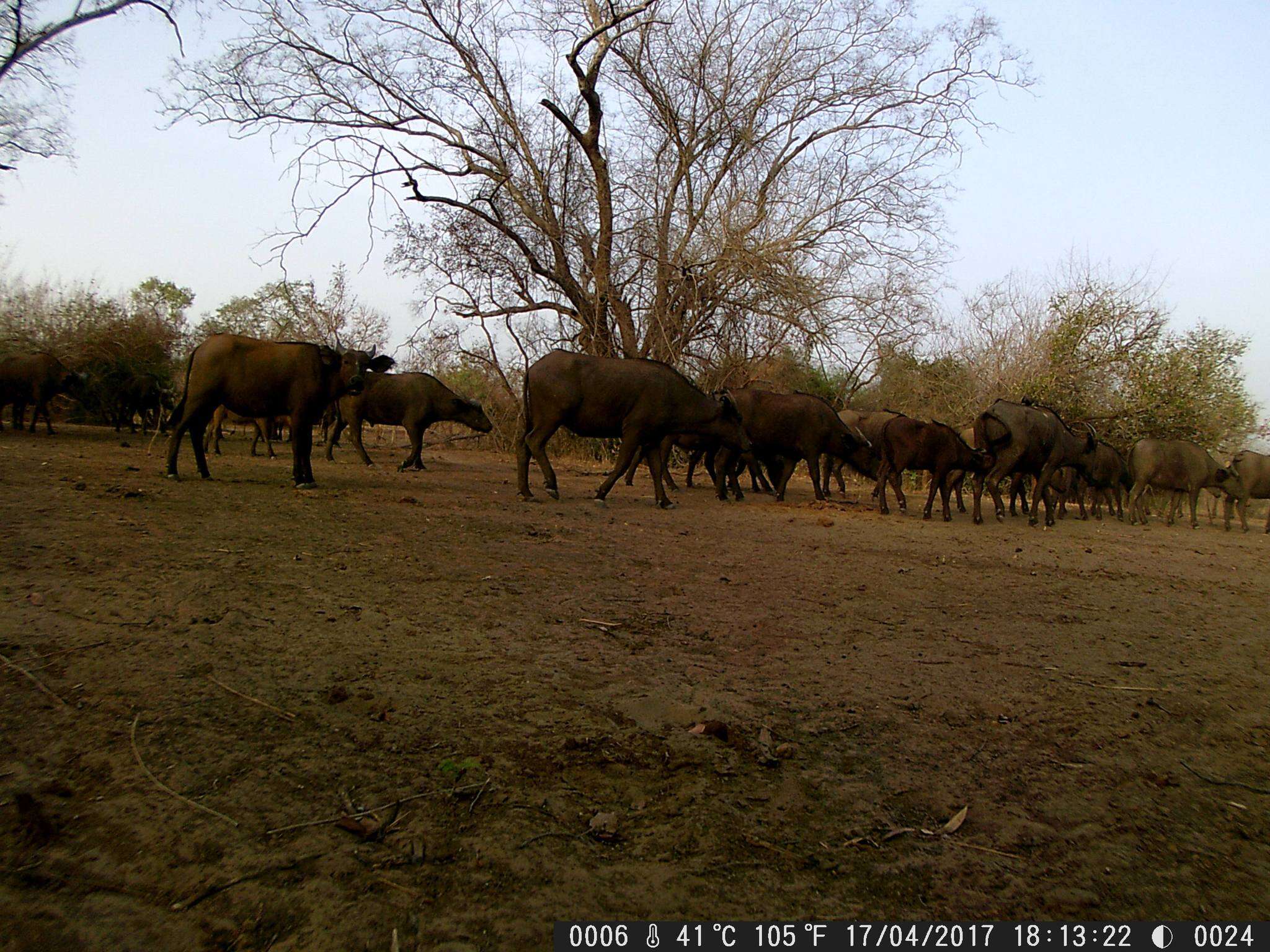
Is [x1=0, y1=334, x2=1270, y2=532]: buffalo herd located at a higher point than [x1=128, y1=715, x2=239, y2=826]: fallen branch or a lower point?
higher

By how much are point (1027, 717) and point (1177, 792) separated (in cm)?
65

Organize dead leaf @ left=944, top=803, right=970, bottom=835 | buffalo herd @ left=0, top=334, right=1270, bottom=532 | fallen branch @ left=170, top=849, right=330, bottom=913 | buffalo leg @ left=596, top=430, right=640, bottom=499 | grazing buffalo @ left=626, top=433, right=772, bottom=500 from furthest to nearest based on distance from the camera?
grazing buffalo @ left=626, top=433, right=772, bottom=500
buffalo leg @ left=596, top=430, right=640, bottom=499
buffalo herd @ left=0, top=334, right=1270, bottom=532
dead leaf @ left=944, top=803, right=970, bottom=835
fallen branch @ left=170, top=849, right=330, bottom=913

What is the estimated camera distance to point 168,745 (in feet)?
7.94

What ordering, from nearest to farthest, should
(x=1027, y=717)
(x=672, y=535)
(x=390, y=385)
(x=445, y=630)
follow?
(x=1027, y=717)
(x=445, y=630)
(x=672, y=535)
(x=390, y=385)

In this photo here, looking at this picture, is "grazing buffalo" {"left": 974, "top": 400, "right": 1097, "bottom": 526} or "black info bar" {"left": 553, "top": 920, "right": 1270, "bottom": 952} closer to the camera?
"black info bar" {"left": 553, "top": 920, "right": 1270, "bottom": 952}

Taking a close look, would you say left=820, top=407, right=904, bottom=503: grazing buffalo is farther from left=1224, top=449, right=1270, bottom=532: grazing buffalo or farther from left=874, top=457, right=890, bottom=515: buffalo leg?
left=1224, top=449, right=1270, bottom=532: grazing buffalo

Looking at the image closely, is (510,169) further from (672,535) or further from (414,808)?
(414,808)

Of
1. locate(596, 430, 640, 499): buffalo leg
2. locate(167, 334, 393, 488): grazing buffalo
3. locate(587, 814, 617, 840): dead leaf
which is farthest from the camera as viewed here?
locate(596, 430, 640, 499): buffalo leg

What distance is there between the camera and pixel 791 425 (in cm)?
1301

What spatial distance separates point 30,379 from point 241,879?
16587mm

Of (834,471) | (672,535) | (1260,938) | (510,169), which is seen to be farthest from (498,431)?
(1260,938)

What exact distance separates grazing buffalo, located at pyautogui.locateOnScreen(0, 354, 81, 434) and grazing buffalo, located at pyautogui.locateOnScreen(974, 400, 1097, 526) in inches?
666

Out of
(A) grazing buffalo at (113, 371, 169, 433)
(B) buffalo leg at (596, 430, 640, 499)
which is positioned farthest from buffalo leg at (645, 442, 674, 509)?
(A) grazing buffalo at (113, 371, 169, 433)

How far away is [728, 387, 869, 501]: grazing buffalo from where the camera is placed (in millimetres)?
12992
